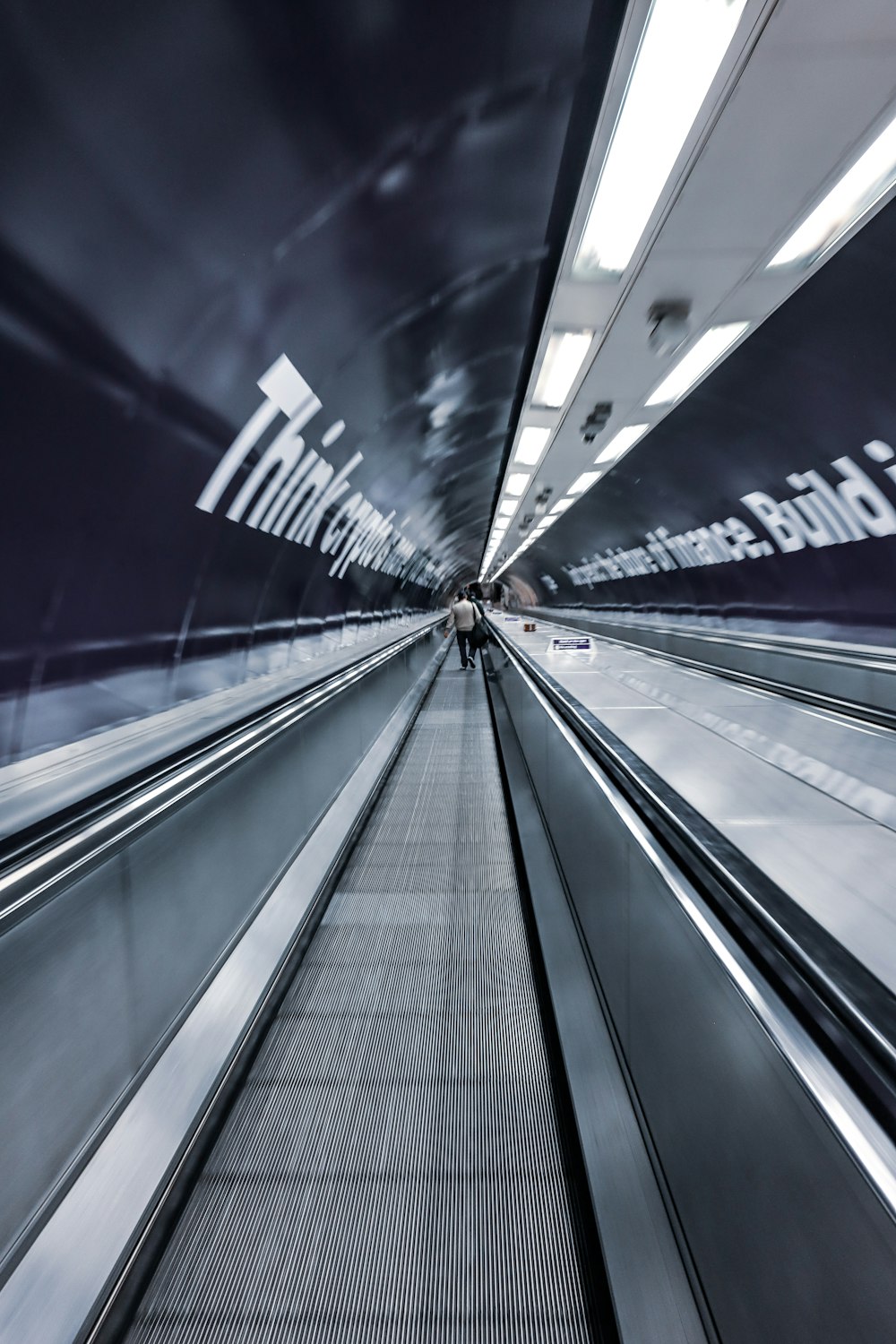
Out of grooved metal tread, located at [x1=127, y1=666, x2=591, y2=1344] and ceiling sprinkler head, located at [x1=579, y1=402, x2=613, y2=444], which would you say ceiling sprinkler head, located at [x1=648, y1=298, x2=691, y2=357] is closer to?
ceiling sprinkler head, located at [x1=579, y1=402, x2=613, y2=444]

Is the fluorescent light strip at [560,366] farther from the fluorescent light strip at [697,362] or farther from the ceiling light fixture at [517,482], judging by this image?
the ceiling light fixture at [517,482]

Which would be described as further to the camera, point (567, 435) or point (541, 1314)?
point (567, 435)

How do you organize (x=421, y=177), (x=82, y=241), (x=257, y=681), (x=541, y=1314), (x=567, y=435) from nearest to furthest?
(x=541, y=1314) < (x=82, y=241) < (x=421, y=177) < (x=257, y=681) < (x=567, y=435)

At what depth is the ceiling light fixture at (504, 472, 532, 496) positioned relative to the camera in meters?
10.7

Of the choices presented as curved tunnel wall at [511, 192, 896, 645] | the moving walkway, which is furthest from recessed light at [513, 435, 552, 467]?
the moving walkway

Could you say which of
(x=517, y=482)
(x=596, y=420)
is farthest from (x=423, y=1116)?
(x=517, y=482)

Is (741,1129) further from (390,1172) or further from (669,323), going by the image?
(669,323)

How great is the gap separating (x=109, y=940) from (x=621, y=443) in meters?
8.16

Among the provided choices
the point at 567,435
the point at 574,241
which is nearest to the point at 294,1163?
the point at 574,241

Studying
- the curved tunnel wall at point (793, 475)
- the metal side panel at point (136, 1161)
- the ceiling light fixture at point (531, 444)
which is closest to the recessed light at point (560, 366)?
the ceiling light fixture at point (531, 444)

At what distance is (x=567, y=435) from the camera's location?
7.98m

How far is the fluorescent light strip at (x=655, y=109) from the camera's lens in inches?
94.4

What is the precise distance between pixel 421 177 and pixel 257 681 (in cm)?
443

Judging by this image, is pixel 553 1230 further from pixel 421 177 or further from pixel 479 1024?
pixel 421 177
